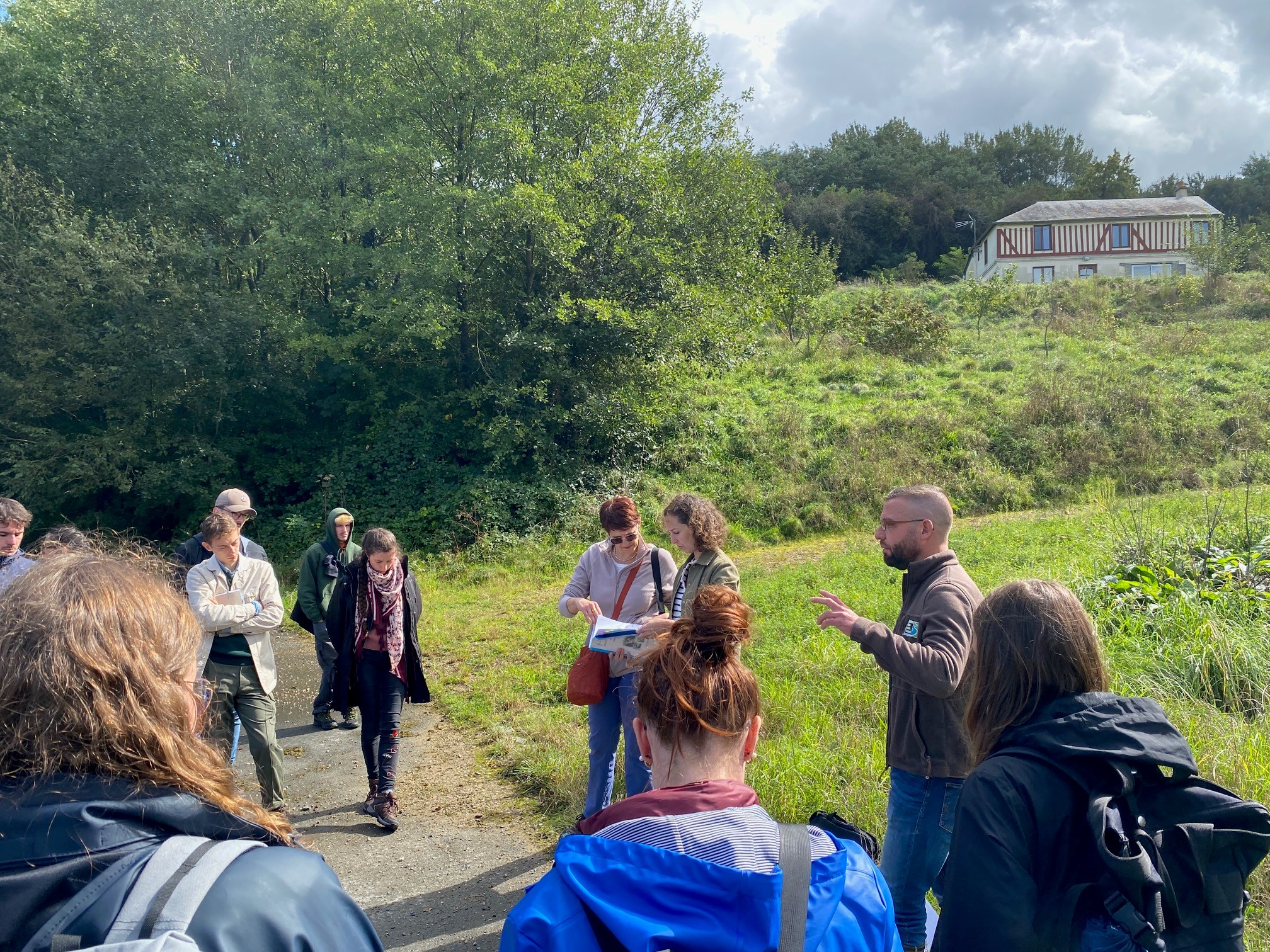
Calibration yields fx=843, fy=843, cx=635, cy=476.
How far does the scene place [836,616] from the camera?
10.4 feet

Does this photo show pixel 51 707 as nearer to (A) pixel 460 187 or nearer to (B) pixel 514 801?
(B) pixel 514 801

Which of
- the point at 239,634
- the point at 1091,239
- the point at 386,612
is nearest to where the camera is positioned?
the point at 239,634

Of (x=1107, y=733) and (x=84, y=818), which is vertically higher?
(x=84, y=818)

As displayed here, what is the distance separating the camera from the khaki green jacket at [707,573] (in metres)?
4.25

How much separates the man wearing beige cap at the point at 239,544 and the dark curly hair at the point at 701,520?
107 inches

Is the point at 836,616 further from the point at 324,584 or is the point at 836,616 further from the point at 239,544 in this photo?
the point at 324,584

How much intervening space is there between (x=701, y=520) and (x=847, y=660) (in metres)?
3.33

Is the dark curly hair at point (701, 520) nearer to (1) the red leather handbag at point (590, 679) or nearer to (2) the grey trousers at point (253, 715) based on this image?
(1) the red leather handbag at point (590, 679)

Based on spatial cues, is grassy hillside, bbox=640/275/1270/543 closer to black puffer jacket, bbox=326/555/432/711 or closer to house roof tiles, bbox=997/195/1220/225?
black puffer jacket, bbox=326/555/432/711

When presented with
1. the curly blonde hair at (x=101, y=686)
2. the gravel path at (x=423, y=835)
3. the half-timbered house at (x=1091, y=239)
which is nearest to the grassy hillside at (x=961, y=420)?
the gravel path at (x=423, y=835)

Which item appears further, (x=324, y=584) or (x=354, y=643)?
(x=324, y=584)

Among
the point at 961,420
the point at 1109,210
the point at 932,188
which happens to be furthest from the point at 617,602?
the point at 932,188

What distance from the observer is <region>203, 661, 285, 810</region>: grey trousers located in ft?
15.6

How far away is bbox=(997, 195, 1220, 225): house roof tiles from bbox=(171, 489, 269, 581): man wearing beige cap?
164 feet
